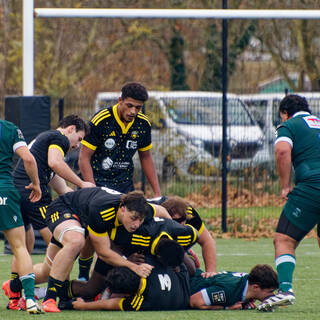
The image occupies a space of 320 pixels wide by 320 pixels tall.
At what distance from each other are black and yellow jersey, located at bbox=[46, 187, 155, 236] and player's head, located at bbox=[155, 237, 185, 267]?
0.92 ft

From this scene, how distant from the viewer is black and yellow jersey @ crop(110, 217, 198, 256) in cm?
725

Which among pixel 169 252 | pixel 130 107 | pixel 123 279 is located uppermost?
pixel 130 107

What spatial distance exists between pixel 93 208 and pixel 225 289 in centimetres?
137

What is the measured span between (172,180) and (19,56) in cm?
667

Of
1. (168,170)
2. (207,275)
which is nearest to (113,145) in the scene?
(207,275)

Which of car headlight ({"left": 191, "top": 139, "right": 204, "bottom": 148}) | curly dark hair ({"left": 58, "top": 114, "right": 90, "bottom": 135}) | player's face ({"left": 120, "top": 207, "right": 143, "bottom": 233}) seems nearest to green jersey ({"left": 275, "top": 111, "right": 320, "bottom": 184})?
player's face ({"left": 120, "top": 207, "right": 143, "bottom": 233})

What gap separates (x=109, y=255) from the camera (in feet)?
23.4

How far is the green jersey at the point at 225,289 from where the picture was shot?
736 centimetres

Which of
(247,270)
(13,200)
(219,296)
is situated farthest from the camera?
(247,270)

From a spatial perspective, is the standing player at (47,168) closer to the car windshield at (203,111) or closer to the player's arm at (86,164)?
the player's arm at (86,164)

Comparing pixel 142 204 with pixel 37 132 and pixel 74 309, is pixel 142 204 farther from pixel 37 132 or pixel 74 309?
pixel 37 132

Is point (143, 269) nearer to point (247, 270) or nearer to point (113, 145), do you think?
point (113, 145)

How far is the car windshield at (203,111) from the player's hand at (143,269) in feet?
23.7

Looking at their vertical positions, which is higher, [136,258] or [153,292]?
[136,258]
